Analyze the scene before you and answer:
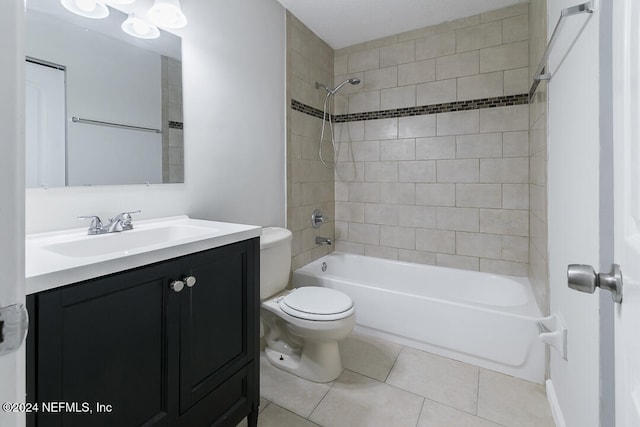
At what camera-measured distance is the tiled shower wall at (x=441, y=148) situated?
2377mm

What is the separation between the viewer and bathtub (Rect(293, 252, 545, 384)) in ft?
5.93

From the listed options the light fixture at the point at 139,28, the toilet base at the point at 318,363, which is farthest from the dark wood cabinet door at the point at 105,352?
the light fixture at the point at 139,28

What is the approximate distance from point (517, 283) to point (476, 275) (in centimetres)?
29

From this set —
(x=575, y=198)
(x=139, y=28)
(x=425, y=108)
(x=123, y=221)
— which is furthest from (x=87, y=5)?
(x=425, y=108)

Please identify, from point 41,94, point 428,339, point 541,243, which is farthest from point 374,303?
point 41,94

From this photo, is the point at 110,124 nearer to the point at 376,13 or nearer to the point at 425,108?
the point at 376,13

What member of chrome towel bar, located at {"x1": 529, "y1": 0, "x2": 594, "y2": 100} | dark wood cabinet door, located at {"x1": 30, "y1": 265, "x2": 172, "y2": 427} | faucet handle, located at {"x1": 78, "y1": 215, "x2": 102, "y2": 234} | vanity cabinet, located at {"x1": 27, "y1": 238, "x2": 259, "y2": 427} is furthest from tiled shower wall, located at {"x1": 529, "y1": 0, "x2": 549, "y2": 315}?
faucet handle, located at {"x1": 78, "y1": 215, "x2": 102, "y2": 234}

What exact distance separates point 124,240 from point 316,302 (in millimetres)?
1018

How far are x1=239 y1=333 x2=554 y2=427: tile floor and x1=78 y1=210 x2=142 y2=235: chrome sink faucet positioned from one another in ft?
3.51

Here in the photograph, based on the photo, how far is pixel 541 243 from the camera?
5.92 ft

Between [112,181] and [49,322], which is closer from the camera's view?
[49,322]

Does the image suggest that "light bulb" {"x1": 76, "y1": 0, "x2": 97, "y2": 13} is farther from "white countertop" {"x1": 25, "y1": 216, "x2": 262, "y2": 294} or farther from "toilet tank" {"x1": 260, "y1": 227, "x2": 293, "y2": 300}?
"toilet tank" {"x1": 260, "y1": 227, "x2": 293, "y2": 300}

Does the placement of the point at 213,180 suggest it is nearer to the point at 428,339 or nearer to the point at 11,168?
the point at 11,168

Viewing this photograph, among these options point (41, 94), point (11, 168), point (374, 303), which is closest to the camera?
point (11, 168)
